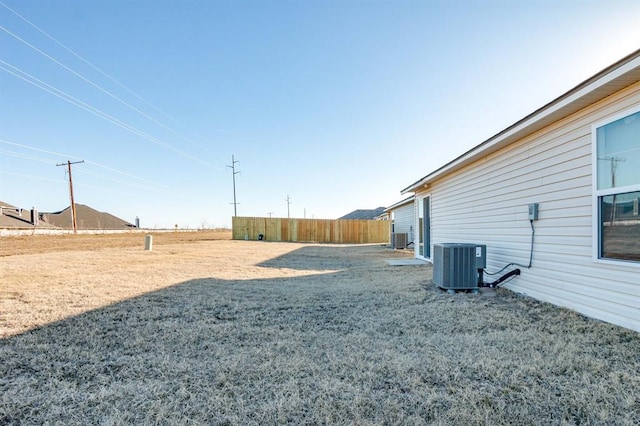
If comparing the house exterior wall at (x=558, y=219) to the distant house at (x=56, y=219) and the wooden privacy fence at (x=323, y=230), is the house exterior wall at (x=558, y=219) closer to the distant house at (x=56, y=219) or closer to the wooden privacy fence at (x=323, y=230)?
the wooden privacy fence at (x=323, y=230)

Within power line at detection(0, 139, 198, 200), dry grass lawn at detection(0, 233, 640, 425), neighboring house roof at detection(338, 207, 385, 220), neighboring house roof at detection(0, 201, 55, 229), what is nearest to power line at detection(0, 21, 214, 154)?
power line at detection(0, 139, 198, 200)

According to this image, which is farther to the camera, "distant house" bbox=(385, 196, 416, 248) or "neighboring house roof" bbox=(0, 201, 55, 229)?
"neighboring house roof" bbox=(0, 201, 55, 229)

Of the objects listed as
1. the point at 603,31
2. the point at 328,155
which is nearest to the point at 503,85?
the point at 603,31

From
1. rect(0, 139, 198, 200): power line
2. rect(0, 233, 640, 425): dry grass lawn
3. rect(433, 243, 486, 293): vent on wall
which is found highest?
rect(0, 139, 198, 200): power line

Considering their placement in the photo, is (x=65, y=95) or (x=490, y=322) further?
(x=65, y=95)

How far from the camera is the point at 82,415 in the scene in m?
1.67

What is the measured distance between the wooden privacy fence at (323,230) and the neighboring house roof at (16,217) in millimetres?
29623

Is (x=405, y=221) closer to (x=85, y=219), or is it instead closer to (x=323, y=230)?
(x=323, y=230)

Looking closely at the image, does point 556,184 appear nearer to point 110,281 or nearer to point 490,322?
point 490,322

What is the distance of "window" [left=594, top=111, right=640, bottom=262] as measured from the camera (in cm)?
302

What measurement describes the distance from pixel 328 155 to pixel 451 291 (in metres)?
15.7

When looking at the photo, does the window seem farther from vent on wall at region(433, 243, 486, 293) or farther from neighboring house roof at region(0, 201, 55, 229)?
neighboring house roof at region(0, 201, 55, 229)

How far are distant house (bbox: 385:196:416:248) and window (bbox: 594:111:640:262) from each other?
34.4 feet

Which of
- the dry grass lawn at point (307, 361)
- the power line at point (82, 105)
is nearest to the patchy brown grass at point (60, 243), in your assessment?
the power line at point (82, 105)
